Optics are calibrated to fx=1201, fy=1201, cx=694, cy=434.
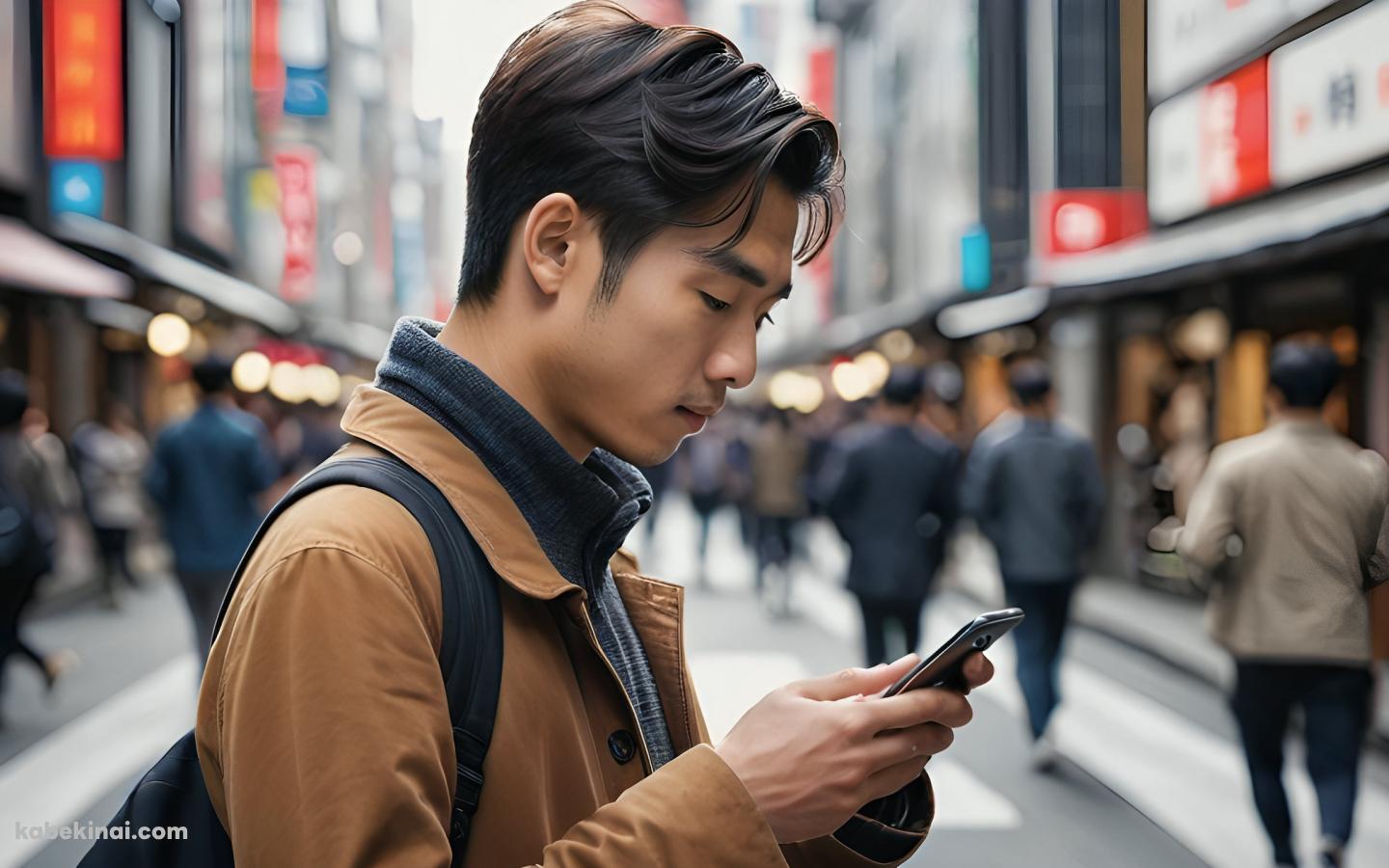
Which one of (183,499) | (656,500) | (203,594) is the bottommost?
(656,500)

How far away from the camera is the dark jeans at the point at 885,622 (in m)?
6.29

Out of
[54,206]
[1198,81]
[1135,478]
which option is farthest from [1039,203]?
[1198,81]

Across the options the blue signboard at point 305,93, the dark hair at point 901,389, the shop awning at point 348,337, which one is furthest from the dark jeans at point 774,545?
the shop awning at point 348,337

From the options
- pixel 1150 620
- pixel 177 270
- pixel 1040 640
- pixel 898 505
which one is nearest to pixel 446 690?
pixel 898 505

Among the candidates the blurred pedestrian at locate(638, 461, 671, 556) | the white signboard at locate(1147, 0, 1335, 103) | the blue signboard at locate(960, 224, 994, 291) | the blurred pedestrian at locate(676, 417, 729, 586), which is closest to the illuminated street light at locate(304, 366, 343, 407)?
the blurred pedestrian at locate(638, 461, 671, 556)

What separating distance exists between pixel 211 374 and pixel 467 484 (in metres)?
5.40

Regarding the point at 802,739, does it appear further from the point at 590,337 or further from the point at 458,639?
the point at 590,337

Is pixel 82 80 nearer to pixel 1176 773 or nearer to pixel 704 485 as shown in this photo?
pixel 1176 773

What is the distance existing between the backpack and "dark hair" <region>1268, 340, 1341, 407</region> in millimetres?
3200

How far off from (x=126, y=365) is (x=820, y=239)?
17128mm

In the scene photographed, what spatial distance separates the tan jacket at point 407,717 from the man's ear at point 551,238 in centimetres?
19

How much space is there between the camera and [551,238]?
122 centimetres

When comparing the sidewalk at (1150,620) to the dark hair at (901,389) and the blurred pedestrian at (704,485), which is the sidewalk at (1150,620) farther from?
the blurred pedestrian at (704,485)

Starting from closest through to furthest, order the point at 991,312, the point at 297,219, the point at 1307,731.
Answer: the point at 1307,731 < the point at 991,312 < the point at 297,219
